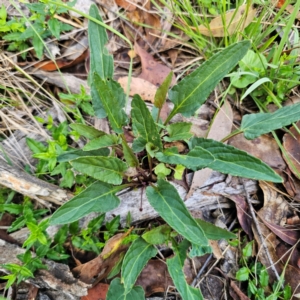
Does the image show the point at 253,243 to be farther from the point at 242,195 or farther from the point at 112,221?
the point at 112,221

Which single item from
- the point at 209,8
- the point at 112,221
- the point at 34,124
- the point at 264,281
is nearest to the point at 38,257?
the point at 112,221

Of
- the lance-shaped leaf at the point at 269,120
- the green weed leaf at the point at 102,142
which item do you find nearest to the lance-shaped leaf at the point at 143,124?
the green weed leaf at the point at 102,142

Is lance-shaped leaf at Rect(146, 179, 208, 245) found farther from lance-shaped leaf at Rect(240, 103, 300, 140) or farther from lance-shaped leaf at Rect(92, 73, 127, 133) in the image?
lance-shaped leaf at Rect(240, 103, 300, 140)

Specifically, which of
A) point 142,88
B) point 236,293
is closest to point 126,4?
point 142,88

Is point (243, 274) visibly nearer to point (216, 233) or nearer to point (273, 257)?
point (273, 257)

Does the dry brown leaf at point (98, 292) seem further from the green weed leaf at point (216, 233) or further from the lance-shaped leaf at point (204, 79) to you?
the lance-shaped leaf at point (204, 79)

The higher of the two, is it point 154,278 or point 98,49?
point 98,49

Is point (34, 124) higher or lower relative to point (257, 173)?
lower
